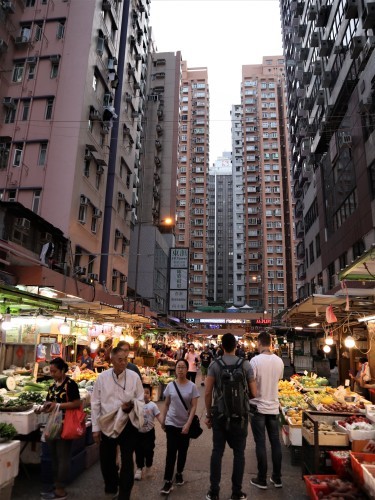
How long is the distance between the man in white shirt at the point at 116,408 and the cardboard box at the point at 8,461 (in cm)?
114

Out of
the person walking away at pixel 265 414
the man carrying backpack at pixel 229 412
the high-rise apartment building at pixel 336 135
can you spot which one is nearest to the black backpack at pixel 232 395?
the man carrying backpack at pixel 229 412

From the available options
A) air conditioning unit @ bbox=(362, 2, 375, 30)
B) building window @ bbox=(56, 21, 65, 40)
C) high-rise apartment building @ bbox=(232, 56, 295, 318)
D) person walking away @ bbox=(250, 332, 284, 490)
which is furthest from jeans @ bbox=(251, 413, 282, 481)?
high-rise apartment building @ bbox=(232, 56, 295, 318)

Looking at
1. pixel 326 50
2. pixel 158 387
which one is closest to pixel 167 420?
pixel 158 387

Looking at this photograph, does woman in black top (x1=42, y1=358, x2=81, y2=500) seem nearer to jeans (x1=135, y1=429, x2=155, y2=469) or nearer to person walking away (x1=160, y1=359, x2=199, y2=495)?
jeans (x1=135, y1=429, x2=155, y2=469)

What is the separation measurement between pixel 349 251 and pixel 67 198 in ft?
59.1

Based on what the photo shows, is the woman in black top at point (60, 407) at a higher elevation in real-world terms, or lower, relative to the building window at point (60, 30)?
lower

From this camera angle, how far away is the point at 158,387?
46.6ft

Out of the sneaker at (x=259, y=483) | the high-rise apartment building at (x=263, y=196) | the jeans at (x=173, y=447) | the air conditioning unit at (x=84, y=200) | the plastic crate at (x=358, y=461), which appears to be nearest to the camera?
the plastic crate at (x=358, y=461)

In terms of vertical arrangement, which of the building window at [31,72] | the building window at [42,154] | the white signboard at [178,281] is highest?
the building window at [31,72]

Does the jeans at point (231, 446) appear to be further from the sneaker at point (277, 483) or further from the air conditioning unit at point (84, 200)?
the air conditioning unit at point (84, 200)

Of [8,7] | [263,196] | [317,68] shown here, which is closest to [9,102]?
[8,7]

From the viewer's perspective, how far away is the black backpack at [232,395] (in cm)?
468

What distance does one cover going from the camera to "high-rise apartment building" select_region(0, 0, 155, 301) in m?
21.5

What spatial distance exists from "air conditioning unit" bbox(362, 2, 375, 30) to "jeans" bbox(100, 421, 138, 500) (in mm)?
24454
